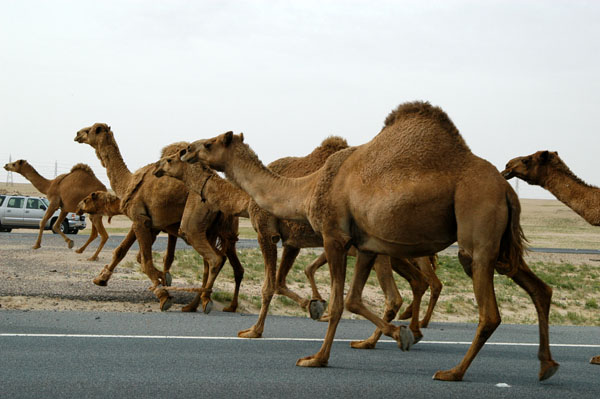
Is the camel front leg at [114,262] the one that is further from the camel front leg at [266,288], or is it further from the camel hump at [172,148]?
the camel front leg at [266,288]

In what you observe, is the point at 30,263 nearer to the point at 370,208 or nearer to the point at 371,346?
the point at 371,346

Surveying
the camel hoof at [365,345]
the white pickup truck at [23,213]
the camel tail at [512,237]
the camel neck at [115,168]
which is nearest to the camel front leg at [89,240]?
the camel neck at [115,168]

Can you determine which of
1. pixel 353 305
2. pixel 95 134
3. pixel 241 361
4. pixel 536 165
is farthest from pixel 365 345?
pixel 95 134

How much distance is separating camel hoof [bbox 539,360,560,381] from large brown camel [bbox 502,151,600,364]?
114 inches

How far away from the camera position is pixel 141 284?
1562cm

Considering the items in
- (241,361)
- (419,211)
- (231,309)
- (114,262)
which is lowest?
(231,309)

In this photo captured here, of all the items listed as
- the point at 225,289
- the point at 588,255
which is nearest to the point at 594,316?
the point at 225,289

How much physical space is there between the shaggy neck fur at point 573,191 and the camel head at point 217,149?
3637 mm

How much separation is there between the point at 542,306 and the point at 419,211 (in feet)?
4.67

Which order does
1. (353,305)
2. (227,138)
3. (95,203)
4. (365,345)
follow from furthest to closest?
(95,203)
(227,138)
(365,345)
(353,305)

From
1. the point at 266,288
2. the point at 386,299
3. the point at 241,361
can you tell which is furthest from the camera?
the point at 266,288

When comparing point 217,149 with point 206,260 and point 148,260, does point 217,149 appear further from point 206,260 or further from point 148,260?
point 148,260

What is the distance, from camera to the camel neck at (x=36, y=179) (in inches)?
1024

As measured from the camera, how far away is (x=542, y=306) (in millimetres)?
7727
